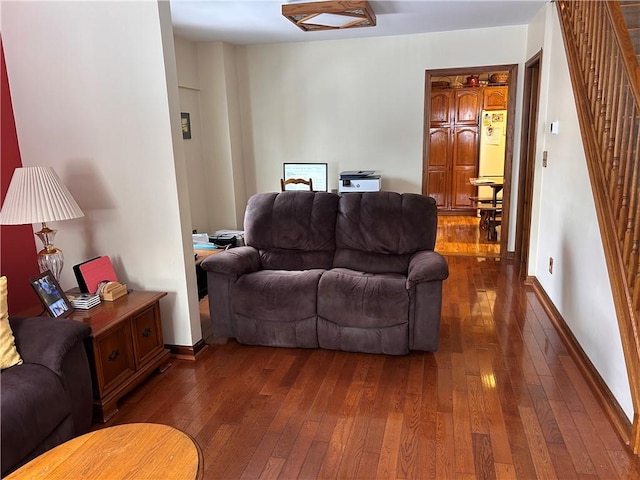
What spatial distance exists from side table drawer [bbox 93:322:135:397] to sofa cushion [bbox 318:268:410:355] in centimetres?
113

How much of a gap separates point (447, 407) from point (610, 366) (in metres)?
0.83

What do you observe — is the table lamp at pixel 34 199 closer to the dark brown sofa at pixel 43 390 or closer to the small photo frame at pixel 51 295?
the small photo frame at pixel 51 295

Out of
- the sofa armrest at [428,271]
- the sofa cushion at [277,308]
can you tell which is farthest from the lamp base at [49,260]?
the sofa armrest at [428,271]

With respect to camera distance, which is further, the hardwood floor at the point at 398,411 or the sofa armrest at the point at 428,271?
the sofa armrest at the point at 428,271

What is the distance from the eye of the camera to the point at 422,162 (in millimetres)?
5254

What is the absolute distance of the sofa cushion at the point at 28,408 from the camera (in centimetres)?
169

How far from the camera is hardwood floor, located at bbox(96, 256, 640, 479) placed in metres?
1.98

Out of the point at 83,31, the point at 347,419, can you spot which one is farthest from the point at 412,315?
the point at 83,31

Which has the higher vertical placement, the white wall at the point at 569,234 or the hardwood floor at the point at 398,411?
the white wall at the point at 569,234

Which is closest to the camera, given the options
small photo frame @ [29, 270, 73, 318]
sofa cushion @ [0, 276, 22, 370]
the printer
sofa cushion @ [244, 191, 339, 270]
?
sofa cushion @ [0, 276, 22, 370]

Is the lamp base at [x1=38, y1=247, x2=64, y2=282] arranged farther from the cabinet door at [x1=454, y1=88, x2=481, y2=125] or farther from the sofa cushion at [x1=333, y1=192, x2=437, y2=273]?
the cabinet door at [x1=454, y1=88, x2=481, y2=125]

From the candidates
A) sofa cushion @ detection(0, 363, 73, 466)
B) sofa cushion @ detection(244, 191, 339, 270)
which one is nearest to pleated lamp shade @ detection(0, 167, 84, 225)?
sofa cushion @ detection(0, 363, 73, 466)

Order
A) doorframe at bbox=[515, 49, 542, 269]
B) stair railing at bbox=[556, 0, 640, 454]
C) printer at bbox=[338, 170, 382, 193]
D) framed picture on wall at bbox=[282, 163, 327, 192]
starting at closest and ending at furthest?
stair railing at bbox=[556, 0, 640, 454] < doorframe at bbox=[515, 49, 542, 269] < printer at bbox=[338, 170, 382, 193] < framed picture on wall at bbox=[282, 163, 327, 192]

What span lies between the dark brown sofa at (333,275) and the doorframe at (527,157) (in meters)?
1.81
